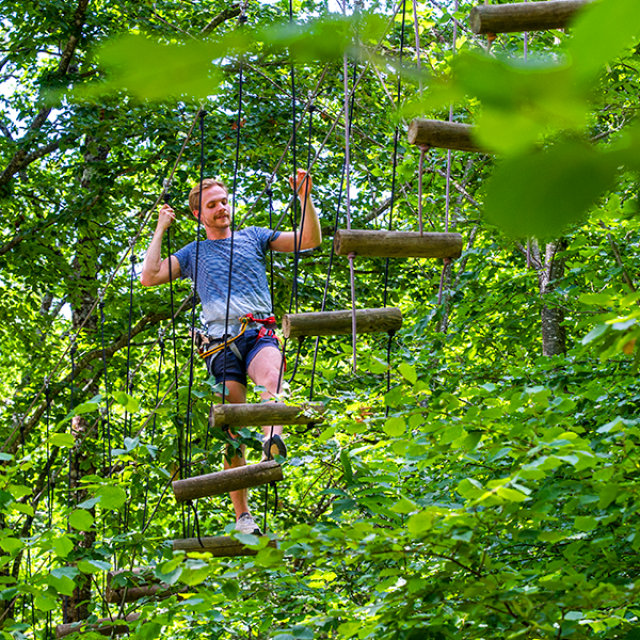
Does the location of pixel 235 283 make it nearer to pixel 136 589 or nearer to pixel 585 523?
pixel 136 589

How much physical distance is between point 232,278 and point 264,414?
0.76 metres

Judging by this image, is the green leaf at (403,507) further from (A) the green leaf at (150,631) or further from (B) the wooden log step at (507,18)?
(B) the wooden log step at (507,18)

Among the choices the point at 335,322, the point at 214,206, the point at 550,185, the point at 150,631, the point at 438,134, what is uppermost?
the point at 214,206

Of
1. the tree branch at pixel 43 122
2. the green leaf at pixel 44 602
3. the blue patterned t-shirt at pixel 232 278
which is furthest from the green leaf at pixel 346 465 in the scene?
the tree branch at pixel 43 122

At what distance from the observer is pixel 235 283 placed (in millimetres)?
2744

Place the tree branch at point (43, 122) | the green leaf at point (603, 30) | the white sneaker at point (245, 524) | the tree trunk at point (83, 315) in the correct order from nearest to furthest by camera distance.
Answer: the green leaf at point (603, 30) < the white sneaker at point (245, 524) < the tree branch at point (43, 122) < the tree trunk at point (83, 315)

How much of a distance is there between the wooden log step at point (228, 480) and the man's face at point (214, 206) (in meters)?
1.16

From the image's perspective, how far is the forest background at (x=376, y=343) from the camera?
0.37 metres

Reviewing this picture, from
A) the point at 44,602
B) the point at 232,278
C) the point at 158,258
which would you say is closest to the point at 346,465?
the point at 44,602

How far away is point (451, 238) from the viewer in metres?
2.03

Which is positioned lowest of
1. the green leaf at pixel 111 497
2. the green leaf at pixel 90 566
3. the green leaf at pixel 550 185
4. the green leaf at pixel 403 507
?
the green leaf at pixel 90 566

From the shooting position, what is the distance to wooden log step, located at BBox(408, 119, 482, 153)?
1568 mm

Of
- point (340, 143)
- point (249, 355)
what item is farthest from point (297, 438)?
point (340, 143)

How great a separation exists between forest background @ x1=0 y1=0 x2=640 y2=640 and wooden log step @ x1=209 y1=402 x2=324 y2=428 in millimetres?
55
